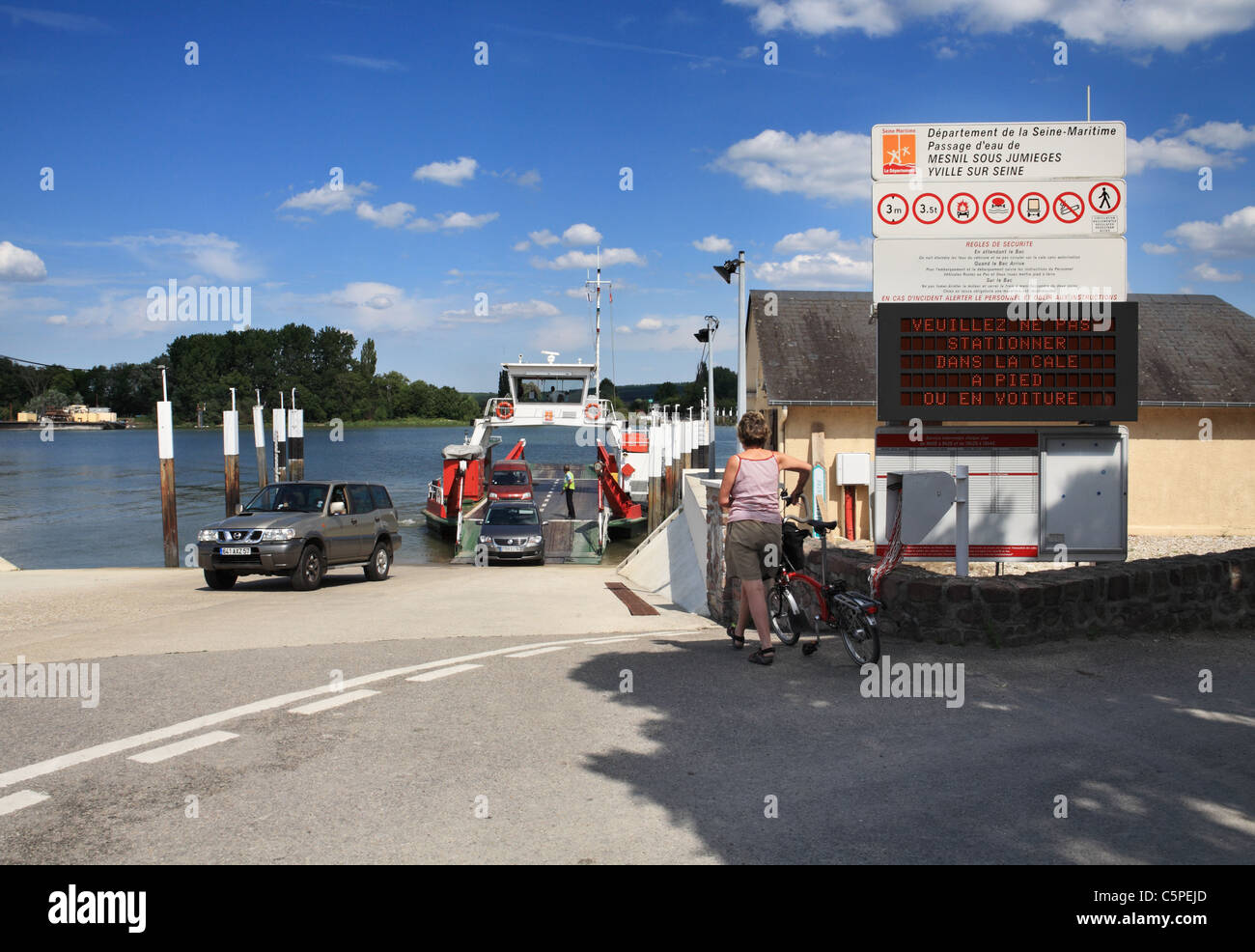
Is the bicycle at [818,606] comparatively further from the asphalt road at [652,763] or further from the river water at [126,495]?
the river water at [126,495]

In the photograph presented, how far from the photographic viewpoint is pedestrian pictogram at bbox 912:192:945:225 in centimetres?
1035

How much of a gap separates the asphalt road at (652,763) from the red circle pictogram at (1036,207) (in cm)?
472

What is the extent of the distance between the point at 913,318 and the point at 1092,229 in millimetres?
2479

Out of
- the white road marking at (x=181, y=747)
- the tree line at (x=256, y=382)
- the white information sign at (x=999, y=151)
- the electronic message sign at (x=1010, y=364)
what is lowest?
the white road marking at (x=181, y=747)

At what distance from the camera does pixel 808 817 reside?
14.4ft

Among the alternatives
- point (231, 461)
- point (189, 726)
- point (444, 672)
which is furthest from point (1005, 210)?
point (231, 461)

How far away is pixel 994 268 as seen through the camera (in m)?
10.3

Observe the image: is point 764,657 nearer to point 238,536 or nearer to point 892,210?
point 892,210

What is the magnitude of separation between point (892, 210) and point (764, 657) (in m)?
5.35

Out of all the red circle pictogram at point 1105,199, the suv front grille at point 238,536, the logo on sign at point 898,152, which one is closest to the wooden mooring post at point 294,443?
the suv front grille at point 238,536

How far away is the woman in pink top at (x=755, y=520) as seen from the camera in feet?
24.7

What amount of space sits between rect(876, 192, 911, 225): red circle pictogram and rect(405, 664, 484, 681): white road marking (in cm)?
620

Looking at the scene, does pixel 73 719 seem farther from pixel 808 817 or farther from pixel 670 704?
pixel 808 817
